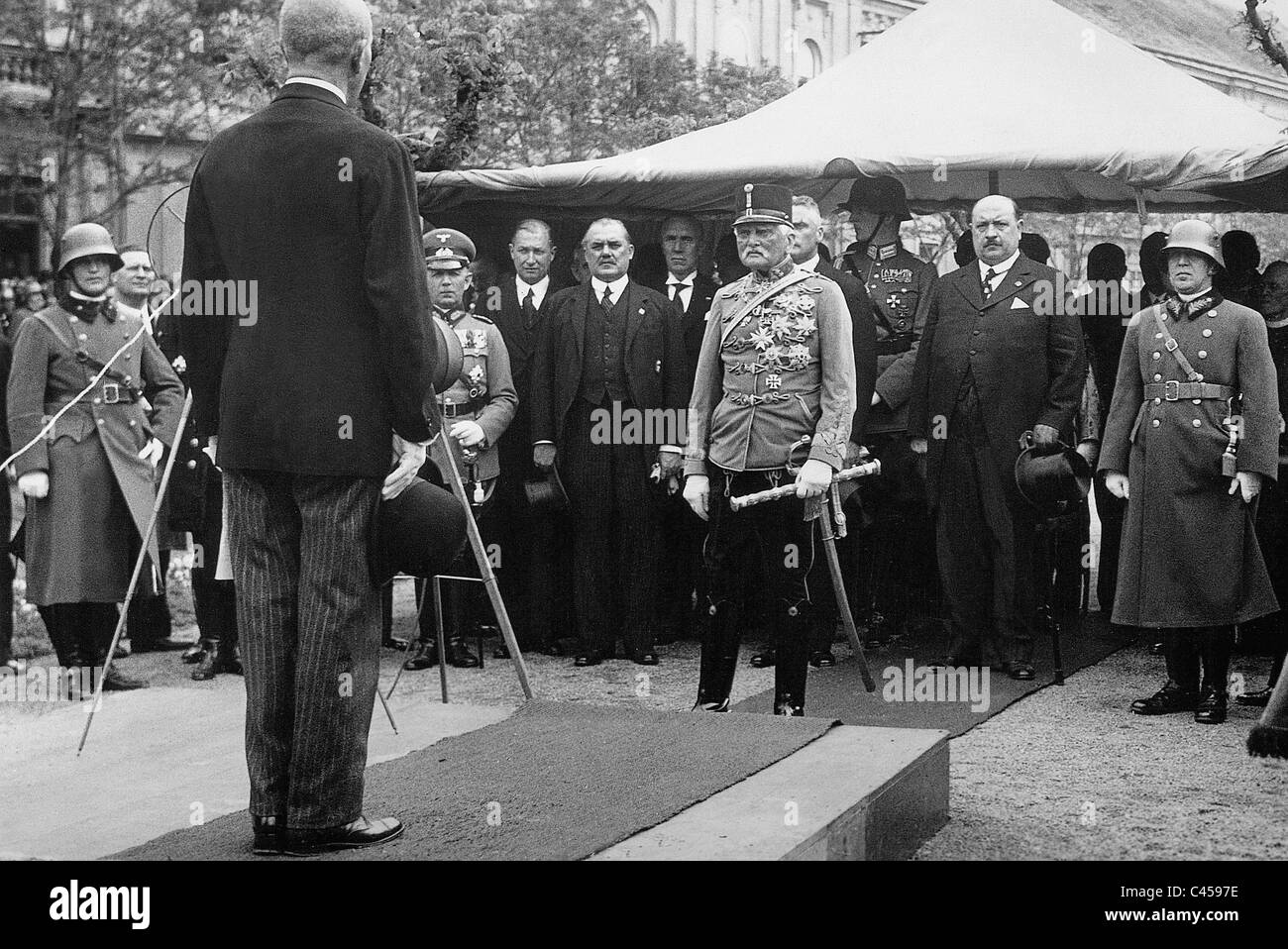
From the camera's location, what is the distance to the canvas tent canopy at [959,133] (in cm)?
847

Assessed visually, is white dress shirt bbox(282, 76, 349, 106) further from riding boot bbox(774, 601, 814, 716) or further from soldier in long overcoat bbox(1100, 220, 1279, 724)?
soldier in long overcoat bbox(1100, 220, 1279, 724)

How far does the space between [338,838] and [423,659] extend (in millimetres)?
4459

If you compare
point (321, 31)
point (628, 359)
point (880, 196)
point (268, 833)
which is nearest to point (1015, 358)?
point (880, 196)

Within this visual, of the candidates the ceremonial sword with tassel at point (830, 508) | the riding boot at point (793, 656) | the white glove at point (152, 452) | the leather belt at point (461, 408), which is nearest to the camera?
the ceremonial sword with tassel at point (830, 508)

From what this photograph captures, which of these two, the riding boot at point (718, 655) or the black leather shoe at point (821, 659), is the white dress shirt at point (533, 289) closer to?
the black leather shoe at point (821, 659)

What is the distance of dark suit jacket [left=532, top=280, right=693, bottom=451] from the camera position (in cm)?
850

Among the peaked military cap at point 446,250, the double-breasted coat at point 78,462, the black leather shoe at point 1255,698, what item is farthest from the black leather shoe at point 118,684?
the black leather shoe at point 1255,698

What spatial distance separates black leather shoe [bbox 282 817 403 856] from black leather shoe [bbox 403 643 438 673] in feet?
13.9

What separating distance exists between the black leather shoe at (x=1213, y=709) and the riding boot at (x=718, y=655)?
208 centimetres

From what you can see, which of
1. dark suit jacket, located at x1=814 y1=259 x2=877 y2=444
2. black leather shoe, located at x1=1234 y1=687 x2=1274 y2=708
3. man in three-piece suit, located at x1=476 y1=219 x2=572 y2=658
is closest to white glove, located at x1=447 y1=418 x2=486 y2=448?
man in three-piece suit, located at x1=476 y1=219 x2=572 y2=658

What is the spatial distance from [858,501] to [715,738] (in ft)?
11.0

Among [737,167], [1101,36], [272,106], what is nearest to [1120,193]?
[1101,36]

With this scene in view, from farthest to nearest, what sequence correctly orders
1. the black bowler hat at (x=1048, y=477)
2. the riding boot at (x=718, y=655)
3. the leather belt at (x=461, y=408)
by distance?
the leather belt at (x=461, y=408), the black bowler hat at (x=1048, y=477), the riding boot at (x=718, y=655)

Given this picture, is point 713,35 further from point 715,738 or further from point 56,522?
point 715,738
